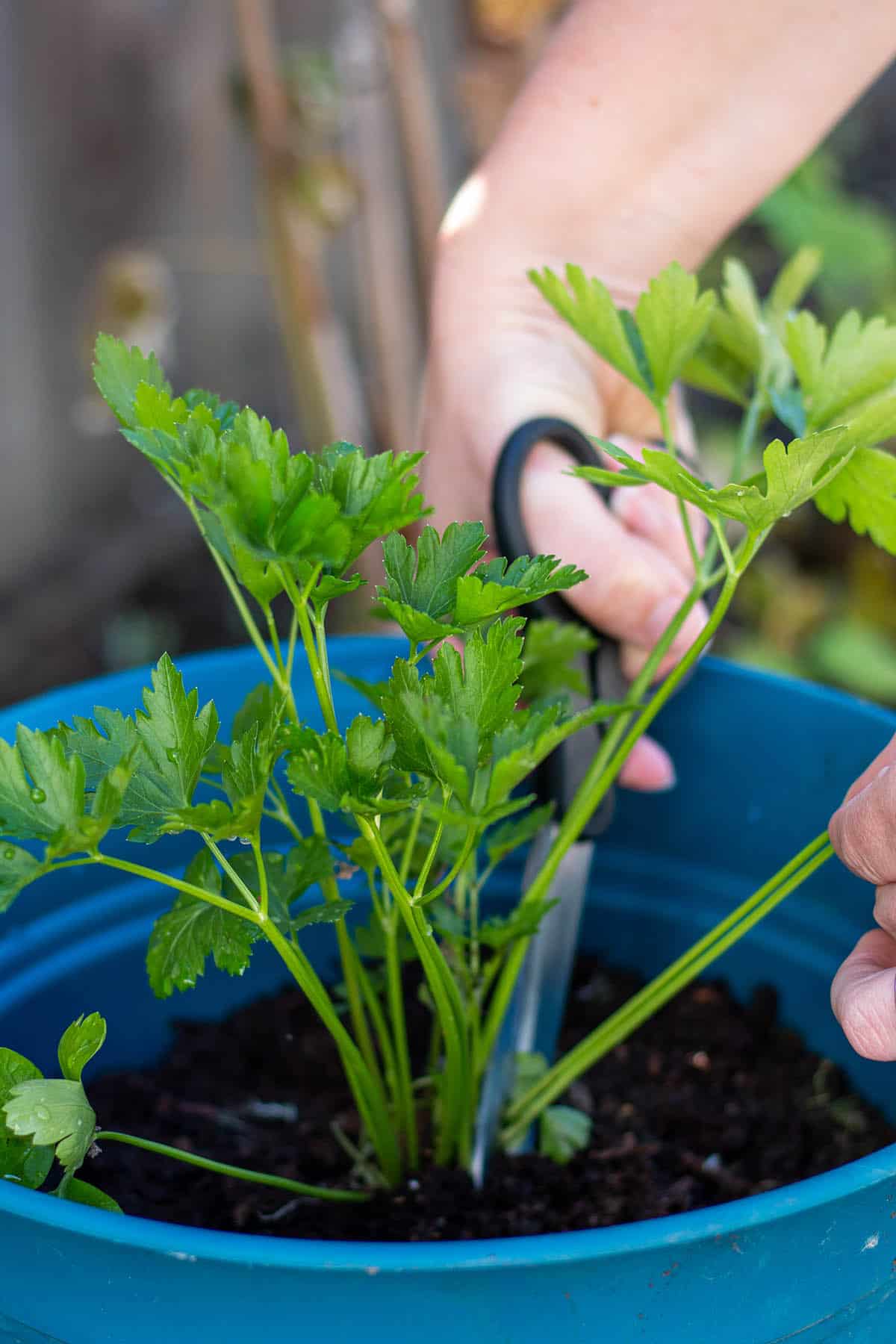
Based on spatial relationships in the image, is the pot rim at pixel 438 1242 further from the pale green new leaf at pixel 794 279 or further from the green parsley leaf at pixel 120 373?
the pale green new leaf at pixel 794 279

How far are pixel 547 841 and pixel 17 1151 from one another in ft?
1.13

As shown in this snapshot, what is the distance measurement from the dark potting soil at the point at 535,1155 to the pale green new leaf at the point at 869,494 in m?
0.38

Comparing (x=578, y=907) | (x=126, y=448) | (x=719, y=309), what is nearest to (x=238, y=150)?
(x=126, y=448)

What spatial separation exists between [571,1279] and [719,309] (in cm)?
54

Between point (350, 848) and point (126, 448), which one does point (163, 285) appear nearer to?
point (126, 448)

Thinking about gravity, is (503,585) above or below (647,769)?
above

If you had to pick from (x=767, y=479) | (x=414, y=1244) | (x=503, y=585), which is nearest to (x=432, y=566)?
(x=503, y=585)

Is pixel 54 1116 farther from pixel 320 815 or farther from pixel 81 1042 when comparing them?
pixel 320 815

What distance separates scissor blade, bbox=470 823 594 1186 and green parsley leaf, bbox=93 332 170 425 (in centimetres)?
34

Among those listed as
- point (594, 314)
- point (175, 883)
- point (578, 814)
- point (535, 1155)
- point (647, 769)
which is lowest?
point (535, 1155)

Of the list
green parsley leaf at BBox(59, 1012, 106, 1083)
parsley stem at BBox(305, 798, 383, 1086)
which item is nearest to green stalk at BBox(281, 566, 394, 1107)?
parsley stem at BBox(305, 798, 383, 1086)

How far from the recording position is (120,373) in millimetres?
543

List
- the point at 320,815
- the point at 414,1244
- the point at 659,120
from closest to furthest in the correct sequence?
the point at 414,1244
the point at 320,815
the point at 659,120

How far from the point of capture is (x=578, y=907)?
0.78m
